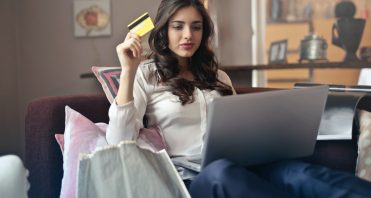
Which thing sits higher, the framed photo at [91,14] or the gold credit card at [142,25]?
the framed photo at [91,14]

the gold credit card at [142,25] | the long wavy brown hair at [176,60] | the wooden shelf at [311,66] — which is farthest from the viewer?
the wooden shelf at [311,66]

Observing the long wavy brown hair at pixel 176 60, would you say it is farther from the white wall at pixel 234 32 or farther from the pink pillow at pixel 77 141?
the white wall at pixel 234 32

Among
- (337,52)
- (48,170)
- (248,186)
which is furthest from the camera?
(337,52)

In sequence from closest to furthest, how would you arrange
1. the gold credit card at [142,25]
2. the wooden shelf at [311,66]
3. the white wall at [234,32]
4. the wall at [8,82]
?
the gold credit card at [142,25] < the wooden shelf at [311,66] < the wall at [8,82] < the white wall at [234,32]

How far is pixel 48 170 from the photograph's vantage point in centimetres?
130

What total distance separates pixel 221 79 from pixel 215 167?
73cm

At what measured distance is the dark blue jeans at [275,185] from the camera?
911 mm

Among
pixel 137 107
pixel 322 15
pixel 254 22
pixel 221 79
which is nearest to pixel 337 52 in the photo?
pixel 322 15

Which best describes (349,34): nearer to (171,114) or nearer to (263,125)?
(171,114)

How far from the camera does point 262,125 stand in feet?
3.43

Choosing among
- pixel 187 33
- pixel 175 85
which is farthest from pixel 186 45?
pixel 175 85

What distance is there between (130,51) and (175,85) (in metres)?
0.25

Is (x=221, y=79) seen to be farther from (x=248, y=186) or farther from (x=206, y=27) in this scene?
(x=248, y=186)

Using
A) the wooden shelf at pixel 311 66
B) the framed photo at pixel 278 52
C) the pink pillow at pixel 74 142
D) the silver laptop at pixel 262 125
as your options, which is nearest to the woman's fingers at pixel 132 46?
the pink pillow at pixel 74 142
